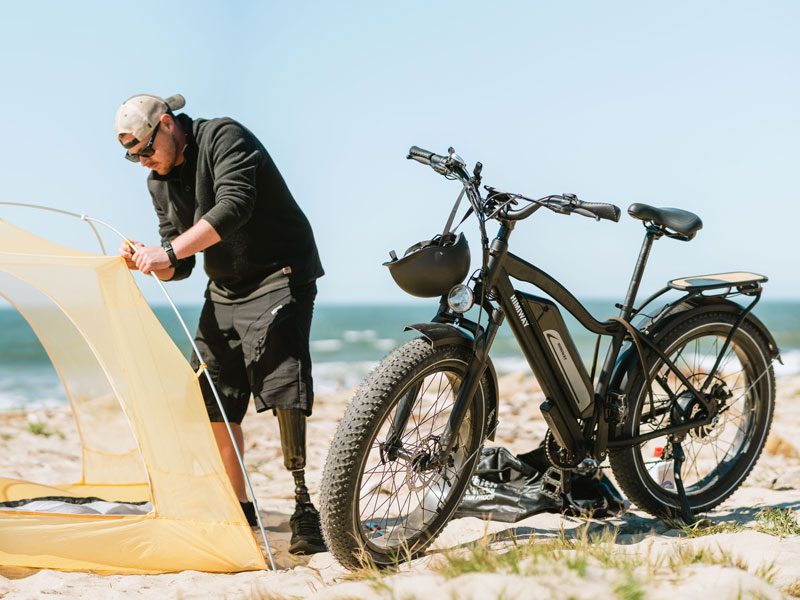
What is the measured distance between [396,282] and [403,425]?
53 centimetres

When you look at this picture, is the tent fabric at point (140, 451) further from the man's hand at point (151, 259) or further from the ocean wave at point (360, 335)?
the ocean wave at point (360, 335)

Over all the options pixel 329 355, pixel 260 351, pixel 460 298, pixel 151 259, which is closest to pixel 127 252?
pixel 151 259

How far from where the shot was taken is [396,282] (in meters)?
2.69

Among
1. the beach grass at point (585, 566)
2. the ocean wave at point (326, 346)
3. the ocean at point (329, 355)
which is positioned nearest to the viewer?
the beach grass at point (585, 566)

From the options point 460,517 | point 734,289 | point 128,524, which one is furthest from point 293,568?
point 734,289

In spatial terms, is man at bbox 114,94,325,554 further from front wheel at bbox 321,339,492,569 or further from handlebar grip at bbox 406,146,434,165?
handlebar grip at bbox 406,146,434,165

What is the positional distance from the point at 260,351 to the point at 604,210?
5.24 ft

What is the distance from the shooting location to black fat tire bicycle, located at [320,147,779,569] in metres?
2.62

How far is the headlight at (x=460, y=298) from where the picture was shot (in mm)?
2688

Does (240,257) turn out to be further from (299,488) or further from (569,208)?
(569,208)

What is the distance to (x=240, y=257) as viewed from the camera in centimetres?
337

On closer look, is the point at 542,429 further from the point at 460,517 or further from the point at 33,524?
the point at 33,524

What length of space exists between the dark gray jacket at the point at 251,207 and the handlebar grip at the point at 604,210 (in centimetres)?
135

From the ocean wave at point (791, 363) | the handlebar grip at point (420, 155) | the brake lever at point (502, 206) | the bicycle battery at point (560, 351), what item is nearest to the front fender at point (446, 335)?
the bicycle battery at point (560, 351)
